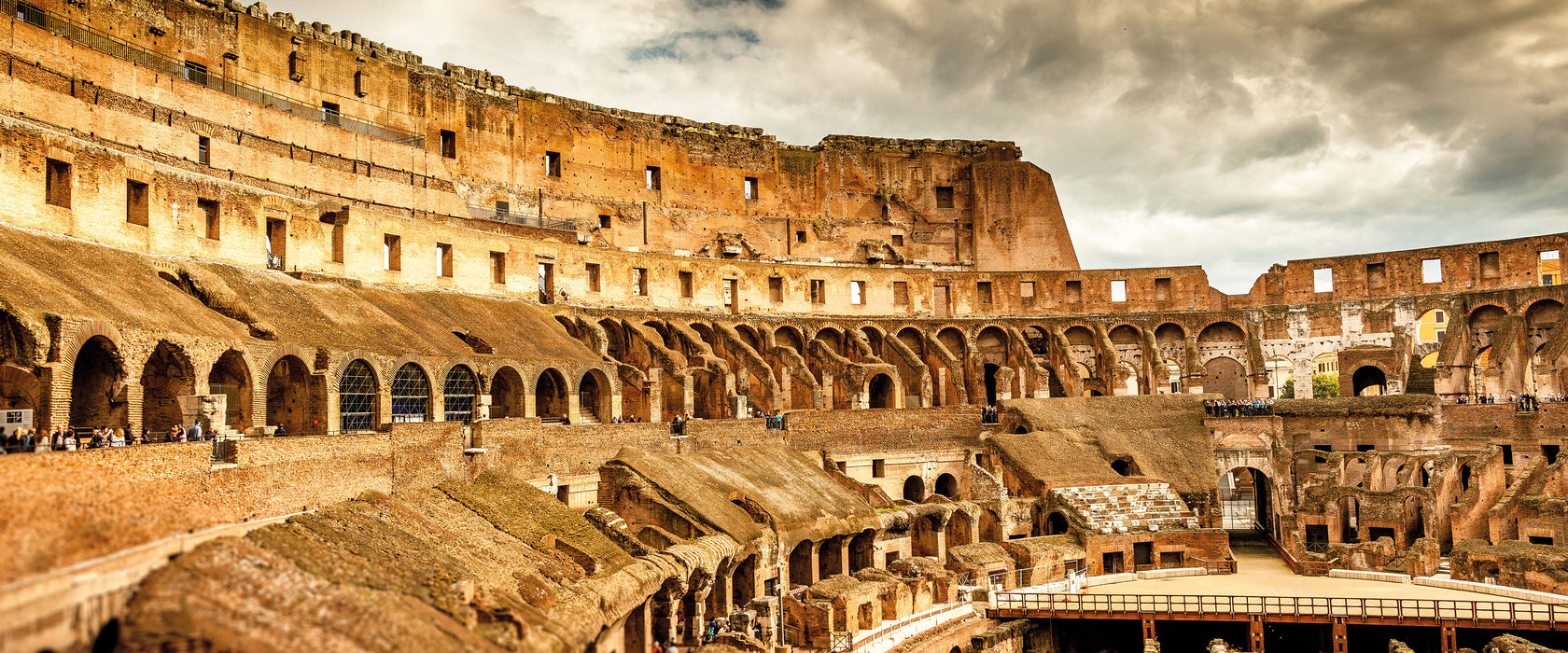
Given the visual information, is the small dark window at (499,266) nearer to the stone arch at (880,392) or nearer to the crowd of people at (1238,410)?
the stone arch at (880,392)

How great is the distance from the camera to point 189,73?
34719mm

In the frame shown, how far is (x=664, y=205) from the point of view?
5200cm

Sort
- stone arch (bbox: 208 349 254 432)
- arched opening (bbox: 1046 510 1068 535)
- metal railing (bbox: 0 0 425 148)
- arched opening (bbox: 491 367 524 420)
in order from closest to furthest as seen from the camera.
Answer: stone arch (bbox: 208 349 254 432) < metal railing (bbox: 0 0 425 148) < arched opening (bbox: 491 367 524 420) < arched opening (bbox: 1046 510 1068 535)

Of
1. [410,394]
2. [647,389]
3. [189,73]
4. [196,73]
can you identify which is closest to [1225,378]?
[647,389]

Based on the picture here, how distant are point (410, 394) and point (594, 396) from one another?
8.93 meters

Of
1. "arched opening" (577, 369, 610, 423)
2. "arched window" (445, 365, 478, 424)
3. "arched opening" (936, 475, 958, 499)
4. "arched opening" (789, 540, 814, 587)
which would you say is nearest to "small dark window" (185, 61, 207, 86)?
"arched window" (445, 365, 478, 424)

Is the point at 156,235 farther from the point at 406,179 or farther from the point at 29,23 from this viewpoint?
the point at 406,179

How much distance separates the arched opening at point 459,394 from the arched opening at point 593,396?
13.8ft

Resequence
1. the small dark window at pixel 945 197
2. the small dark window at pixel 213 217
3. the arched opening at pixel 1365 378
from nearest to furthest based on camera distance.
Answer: the small dark window at pixel 213 217 < the arched opening at pixel 1365 378 < the small dark window at pixel 945 197

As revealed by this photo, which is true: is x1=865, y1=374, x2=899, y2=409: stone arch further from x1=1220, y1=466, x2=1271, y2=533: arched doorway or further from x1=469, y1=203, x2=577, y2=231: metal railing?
x1=469, y1=203, x2=577, y2=231: metal railing

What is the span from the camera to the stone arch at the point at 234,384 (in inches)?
892

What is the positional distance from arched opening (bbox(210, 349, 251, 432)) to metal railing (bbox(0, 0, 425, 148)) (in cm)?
1317

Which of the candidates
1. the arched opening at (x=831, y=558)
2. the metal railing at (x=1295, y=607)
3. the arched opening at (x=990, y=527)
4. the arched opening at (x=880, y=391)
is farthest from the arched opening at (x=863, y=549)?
the arched opening at (x=880, y=391)

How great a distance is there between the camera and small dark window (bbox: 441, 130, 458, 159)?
44.1 m
